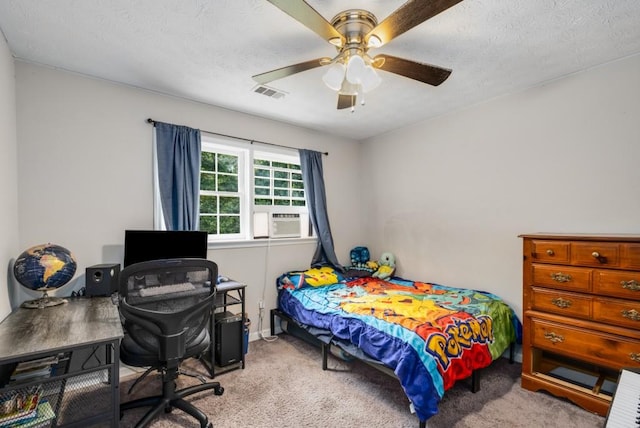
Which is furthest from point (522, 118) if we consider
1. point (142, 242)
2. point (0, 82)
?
point (0, 82)

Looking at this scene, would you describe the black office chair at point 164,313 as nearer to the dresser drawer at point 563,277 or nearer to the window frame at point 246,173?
the window frame at point 246,173

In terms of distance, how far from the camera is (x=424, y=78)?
6.33ft

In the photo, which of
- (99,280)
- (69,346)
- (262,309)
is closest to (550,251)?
(262,309)

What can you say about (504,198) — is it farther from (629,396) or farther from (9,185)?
(9,185)

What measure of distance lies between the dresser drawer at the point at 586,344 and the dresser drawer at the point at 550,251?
18.2 inches

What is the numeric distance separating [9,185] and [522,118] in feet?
13.3

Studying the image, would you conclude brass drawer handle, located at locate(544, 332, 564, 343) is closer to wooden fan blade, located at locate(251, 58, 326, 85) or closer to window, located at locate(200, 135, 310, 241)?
wooden fan blade, located at locate(251, 58, 326, 85)

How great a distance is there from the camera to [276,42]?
→ 2.03m

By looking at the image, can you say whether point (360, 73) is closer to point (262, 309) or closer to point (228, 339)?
point (228, 339)

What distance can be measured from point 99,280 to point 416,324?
2331 millimetres

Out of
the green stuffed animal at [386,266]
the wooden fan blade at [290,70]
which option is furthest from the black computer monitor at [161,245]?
the green stuffed animal at [386,266]

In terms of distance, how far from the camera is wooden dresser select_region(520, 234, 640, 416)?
6.34 ft

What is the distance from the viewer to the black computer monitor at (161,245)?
2.44 meters

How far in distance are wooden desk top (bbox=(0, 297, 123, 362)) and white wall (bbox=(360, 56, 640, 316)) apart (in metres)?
3.05
